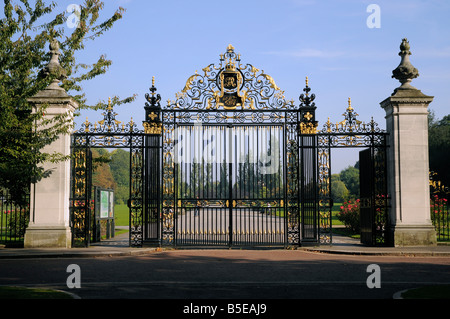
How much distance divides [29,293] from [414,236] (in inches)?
497

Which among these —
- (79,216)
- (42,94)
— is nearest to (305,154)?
(79,216)

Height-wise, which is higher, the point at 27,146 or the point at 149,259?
the point at 27,146

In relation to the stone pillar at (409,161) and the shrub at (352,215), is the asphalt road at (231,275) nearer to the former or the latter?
the stone pillar at (409,161)

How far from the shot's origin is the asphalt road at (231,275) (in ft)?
26.5

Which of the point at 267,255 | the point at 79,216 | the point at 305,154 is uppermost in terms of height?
the point at 305,154

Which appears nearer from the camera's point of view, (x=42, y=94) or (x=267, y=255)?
(x=267, y=255)

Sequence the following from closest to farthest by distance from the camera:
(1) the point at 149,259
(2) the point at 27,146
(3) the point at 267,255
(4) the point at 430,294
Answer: (4) the point at 430,294
(1) the point at 149,259
(3) the point at 267,255
(2) the point at 27,146

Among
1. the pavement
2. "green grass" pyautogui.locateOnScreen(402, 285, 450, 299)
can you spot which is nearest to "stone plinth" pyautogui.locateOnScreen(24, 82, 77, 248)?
the pavement

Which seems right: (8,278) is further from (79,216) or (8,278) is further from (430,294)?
(430,294)

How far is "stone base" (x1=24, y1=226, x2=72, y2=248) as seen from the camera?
1577 cm

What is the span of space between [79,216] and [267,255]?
6715 millimetres

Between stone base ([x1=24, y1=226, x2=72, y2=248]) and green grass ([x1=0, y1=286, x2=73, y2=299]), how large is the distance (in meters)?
7.92
